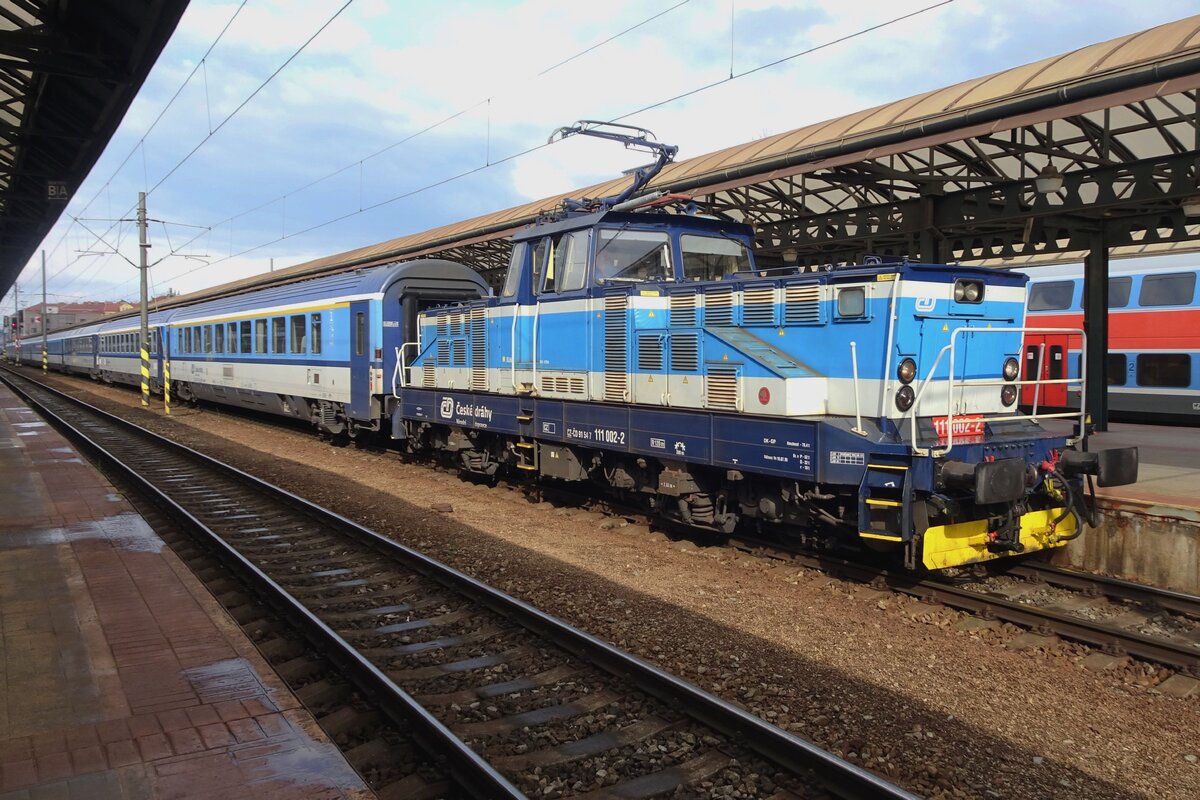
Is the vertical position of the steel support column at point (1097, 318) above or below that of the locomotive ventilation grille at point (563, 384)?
above

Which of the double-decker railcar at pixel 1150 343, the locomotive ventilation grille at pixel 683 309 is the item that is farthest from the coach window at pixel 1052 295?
the locomotive ventilation grille at pixel 683 309

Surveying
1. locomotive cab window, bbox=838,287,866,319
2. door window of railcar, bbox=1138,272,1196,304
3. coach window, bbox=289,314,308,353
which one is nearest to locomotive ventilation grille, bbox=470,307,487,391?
locomotive cab window, bbox=838,287,866,319

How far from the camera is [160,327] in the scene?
30859 mm

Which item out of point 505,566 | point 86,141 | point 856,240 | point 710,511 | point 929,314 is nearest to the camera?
point 929,314

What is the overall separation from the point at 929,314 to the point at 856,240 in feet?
26.9

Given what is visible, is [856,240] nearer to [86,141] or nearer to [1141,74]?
[1141,74]

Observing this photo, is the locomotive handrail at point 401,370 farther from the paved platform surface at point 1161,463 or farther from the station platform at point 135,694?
the paved platform surface at point 1161,463

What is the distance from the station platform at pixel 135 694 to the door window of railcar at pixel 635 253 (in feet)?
17.5

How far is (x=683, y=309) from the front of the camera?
8438mm

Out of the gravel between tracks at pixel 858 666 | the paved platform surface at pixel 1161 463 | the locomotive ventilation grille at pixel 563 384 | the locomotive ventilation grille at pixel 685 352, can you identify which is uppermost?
the locomotive ventilation grille at pixel 685 352

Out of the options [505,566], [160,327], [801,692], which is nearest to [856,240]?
[505,566]

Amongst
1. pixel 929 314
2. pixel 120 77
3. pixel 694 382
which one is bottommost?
pixel 694 382

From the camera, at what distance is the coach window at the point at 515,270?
426 inches

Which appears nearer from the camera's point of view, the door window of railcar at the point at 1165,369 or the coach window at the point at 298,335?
the door window of railcar at the point at 1165,369
